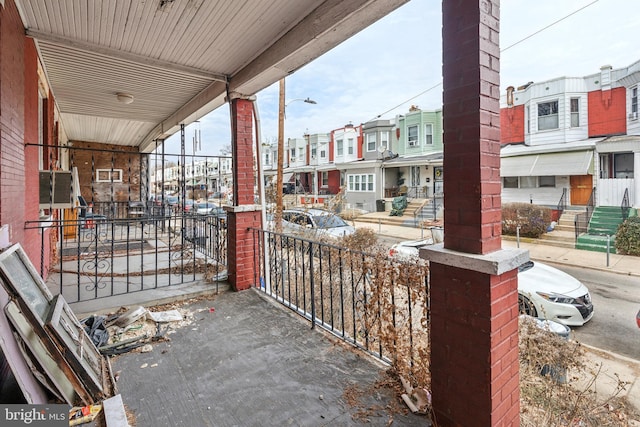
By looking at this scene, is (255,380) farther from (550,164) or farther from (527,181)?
(527,181)

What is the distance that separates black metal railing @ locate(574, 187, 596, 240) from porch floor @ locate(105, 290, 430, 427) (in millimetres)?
11748

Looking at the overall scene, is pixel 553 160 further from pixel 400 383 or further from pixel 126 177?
pixel 126 177

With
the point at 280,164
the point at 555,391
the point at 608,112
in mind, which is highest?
the point at 608,112

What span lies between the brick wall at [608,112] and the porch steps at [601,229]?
165 inches

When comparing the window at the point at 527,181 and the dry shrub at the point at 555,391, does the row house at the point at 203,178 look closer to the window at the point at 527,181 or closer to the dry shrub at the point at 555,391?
the dry shrub at the point at 555,391

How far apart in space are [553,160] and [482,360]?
16063 mm

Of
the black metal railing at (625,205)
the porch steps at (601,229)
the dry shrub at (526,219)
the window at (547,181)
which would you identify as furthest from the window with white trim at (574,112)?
the dry shrub at (526,219)

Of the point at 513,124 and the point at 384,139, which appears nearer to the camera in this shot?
the point at 513,124

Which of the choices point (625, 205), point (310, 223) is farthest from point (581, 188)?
point (310, 223)

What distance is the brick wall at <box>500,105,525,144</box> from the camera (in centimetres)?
1650

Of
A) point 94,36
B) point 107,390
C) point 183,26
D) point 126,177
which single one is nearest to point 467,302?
point 107,390

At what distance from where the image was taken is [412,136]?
21.4 metres

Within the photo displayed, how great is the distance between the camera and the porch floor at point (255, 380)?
2035mm

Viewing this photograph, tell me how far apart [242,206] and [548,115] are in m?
16.7
